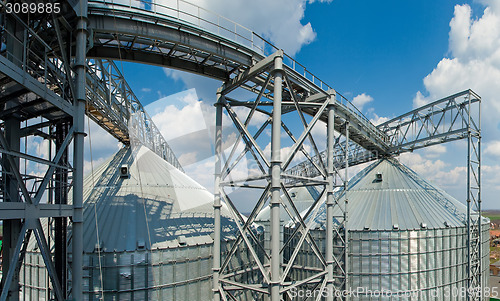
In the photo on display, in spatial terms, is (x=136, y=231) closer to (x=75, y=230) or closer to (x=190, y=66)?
(x=75, y=230)

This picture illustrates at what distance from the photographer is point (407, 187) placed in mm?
22391

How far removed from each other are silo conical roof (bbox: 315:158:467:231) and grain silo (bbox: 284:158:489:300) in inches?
2.2

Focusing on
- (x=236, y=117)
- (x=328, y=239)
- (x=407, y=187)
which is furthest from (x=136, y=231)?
(x=407, y=187)

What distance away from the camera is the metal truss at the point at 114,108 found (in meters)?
14.0

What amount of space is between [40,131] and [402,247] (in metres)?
19.3

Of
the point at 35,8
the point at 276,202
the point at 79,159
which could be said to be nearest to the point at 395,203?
the point at 276,202

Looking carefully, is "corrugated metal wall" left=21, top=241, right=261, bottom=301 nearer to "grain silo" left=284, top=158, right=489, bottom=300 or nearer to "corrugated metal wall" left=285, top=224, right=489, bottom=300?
"grain silo" left=284, top=158, right=489, bottom=300

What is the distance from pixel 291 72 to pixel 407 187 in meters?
14.8

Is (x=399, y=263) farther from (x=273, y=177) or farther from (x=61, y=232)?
(x=61, y=232)

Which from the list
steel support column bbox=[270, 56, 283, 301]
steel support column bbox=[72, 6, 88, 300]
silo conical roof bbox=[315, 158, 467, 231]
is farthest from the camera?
silo conical roof bbox=[315, 158, 467, 231]

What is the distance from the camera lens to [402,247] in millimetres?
18766

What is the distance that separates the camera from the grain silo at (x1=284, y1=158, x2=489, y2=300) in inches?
738

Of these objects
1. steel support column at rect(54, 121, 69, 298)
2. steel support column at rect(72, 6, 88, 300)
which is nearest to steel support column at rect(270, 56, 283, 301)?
steel support column at rect(72, 6, 88, 300)

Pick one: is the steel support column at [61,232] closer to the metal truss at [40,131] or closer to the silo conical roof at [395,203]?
the metal truss at [40,131]
